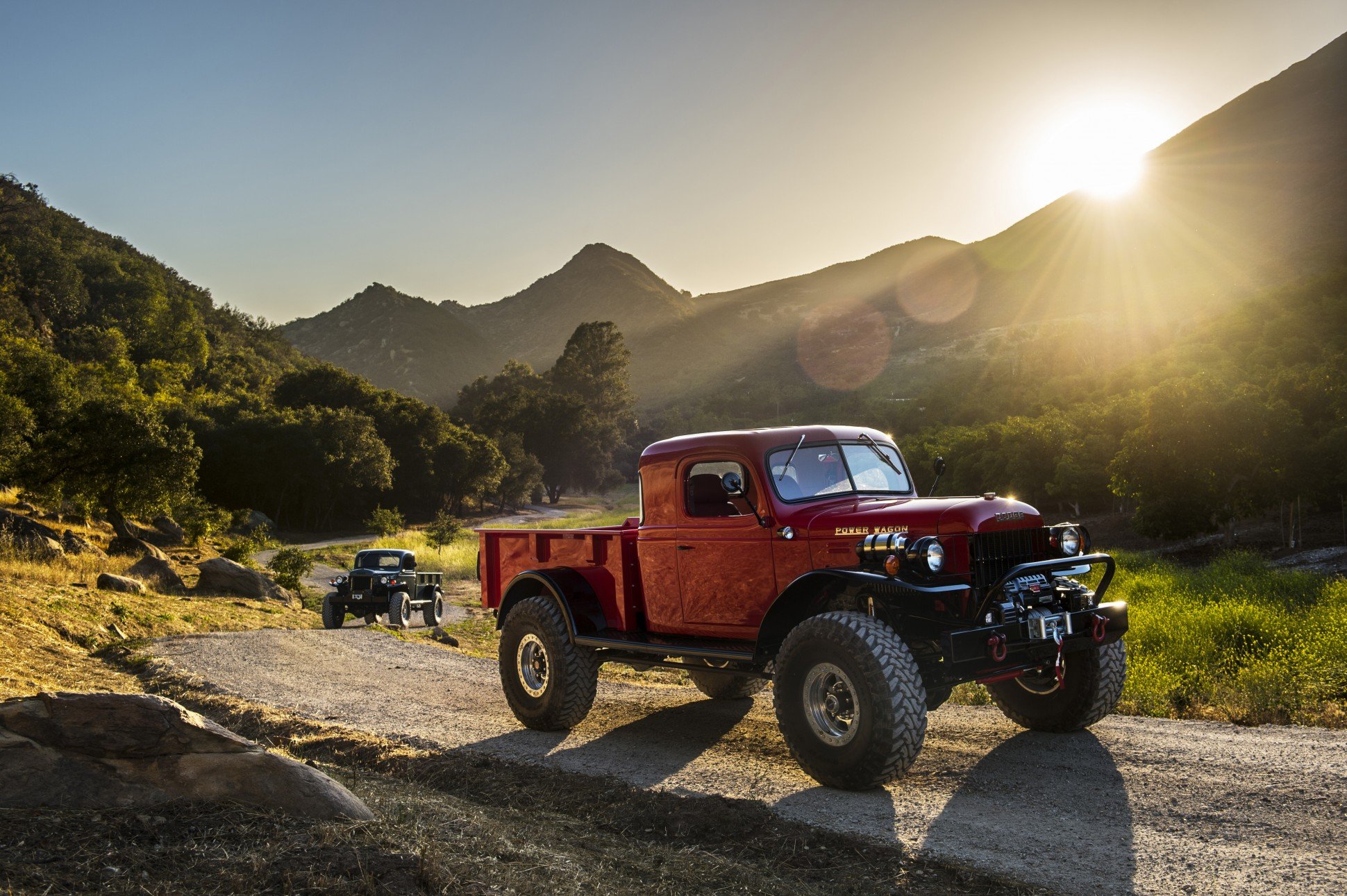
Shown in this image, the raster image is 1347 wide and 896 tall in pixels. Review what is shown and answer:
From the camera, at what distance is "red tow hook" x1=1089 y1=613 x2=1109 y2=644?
6762 millimetres

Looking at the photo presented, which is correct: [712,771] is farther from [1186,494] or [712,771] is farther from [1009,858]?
[1186,494]

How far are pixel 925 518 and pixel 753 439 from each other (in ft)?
5.69

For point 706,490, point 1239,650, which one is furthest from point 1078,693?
point 1239,650

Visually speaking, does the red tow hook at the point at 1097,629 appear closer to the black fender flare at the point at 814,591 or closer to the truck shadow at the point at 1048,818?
the truck shadow at the point at 1048,818

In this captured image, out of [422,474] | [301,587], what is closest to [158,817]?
[301,587]

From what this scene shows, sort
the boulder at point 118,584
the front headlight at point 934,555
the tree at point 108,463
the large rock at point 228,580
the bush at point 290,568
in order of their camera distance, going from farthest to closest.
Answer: the tree at point 108,463, the bush at point 290,568, the large rock at point 228,580, the boulder at point 118,584, the front headlight at point 934,555

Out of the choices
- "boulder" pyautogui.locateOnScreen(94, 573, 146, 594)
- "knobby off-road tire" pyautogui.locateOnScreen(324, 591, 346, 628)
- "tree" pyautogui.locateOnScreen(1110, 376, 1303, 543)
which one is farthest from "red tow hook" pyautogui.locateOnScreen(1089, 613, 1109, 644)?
"tree" pyautogui.locateOnScreen(1110, 376, 1303, 543)

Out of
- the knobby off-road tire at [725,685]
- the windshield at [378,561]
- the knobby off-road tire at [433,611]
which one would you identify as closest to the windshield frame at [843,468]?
the knobby off-road tire at [725,685]

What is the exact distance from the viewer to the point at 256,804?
4.63 m

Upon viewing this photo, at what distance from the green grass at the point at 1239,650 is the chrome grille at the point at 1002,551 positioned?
9.53ft

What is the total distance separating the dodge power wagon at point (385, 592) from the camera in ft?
64.6

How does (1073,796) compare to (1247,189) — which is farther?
(1247,189)

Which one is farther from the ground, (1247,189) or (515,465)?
(1247,189)

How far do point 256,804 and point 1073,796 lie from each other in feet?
16.8
